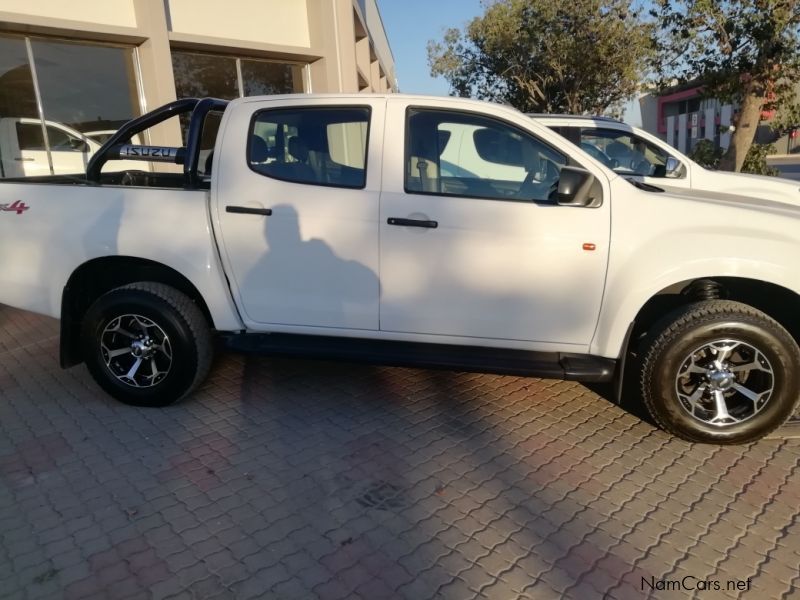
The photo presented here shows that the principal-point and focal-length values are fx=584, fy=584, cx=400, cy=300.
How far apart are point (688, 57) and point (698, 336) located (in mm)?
9972

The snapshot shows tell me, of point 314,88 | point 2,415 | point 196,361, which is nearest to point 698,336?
point 196,361

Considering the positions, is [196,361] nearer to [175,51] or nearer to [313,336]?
[313,336]

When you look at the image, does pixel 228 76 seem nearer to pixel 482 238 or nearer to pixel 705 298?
pixel 482 238

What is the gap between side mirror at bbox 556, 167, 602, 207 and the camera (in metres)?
3.12

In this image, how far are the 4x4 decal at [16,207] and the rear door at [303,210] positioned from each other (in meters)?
1.34

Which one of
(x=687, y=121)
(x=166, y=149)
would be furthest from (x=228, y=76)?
(x=687, y=121)

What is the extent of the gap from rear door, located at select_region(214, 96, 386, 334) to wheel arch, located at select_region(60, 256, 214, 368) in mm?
455

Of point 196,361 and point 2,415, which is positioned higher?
point 196,361

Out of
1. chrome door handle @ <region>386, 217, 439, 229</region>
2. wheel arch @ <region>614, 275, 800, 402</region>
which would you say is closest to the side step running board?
wheel arch @ <region>614, 275, 800, 402</region>

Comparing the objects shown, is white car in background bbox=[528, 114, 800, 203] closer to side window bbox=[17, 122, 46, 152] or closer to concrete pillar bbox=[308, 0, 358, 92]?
concrete pillar bbox=[308, 0, 358, 92]

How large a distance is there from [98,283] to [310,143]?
1802mm

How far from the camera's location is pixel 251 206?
3602mm

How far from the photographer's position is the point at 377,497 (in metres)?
2.98

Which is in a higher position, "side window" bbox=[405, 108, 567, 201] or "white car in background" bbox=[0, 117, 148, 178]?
"white car in background" bbox=[0, 117, 148, 178]
